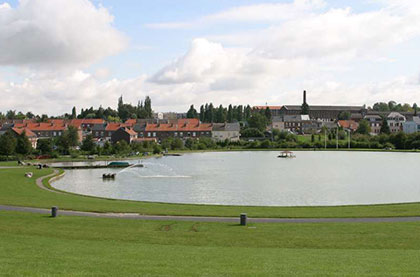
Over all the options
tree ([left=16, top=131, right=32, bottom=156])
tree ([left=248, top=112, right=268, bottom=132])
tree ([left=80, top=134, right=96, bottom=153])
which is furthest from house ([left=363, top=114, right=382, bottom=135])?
tree ([left=16, top=131, right=32, bottom=156])

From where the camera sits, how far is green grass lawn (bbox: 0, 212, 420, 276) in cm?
1234

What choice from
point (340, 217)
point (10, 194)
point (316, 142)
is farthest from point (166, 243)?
point (316, 142)

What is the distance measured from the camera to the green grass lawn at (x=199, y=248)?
12344mm

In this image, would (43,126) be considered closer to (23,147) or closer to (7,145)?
(23,147)

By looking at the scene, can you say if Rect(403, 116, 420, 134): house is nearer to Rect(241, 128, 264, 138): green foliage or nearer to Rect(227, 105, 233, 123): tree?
Rect(241, 128, 264, 138): green foliage

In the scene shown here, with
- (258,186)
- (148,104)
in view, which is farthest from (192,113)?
(258,186)

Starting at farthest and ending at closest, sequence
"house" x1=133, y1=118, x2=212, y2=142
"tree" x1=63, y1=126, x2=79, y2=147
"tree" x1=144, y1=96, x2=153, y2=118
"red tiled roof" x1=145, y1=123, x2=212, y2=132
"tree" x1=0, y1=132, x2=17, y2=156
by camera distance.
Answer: "tree" x1=144, y1=96, x2=153, y2=118 < "red tiled roof" x1=145, y1=123, x2=212, y2=132 < "house" x1=133, y1=118, x2=212, y2=142 < "tree" x1=63, y1=126, x2=79, y2=147 < "tree" x1=0, y1=132, x2=17, y2=156

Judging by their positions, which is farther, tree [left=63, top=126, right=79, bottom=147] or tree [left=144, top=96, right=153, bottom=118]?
tree [left=144, top=96, right=153, bottom=118]

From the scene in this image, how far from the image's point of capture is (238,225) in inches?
838

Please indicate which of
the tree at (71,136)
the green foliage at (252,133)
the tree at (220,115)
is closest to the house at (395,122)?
the green foliage at (252,133)

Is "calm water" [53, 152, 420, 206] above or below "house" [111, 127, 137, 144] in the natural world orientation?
below

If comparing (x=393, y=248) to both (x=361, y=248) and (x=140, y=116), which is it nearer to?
(x=361, y=248)

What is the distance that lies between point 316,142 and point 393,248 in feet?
350

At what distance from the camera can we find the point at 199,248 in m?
16.4
